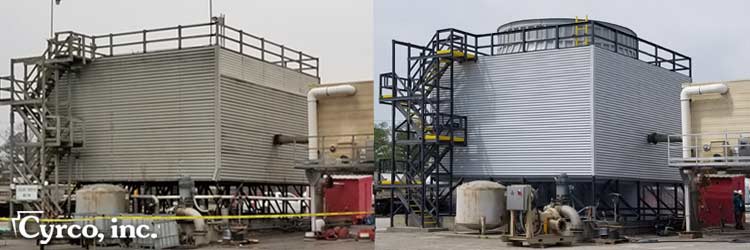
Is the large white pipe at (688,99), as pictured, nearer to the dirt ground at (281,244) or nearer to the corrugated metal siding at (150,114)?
the dirt ground at (281,244)

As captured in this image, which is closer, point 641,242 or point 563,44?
point 641,242

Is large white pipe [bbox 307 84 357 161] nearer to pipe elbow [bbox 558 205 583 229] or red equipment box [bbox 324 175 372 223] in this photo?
red equipment box [bbox 324 175 372 223]

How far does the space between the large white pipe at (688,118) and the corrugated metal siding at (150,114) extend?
427 inches

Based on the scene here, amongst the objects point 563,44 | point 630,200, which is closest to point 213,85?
point 563,44

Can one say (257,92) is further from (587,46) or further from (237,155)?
(587,46)

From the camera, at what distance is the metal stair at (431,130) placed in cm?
2264

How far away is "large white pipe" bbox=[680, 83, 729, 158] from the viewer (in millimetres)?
22219

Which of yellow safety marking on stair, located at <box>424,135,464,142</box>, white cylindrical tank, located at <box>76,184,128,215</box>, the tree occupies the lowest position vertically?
white cylindrical tank, located at <box>76,184,128,215</box>

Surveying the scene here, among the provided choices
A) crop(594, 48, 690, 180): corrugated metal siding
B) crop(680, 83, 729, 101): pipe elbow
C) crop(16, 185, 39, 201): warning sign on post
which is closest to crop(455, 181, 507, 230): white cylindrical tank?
crop(594, 48, 690, 180): corrugated metal siding

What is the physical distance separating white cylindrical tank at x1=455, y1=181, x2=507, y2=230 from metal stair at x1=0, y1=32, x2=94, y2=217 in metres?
7.98

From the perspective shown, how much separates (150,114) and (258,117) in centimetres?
241

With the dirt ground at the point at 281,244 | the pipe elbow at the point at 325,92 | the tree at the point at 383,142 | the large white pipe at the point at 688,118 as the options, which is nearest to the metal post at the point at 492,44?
the large white pipe at the point at 688,118

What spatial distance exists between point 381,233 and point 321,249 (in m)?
1.34

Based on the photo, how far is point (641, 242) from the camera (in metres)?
20.0
